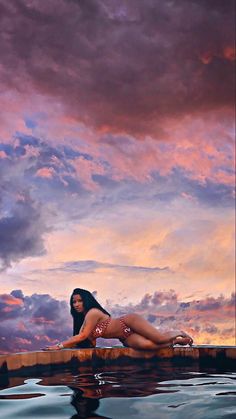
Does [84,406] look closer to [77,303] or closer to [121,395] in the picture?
[121,395]

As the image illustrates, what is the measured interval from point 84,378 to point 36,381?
618 mm

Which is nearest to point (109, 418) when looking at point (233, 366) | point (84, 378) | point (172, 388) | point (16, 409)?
point (16, 409)

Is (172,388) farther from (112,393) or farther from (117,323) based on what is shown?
(117,323)

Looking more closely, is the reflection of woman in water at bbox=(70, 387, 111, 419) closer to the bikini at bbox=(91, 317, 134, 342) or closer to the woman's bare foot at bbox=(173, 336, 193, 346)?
the bikini at bbox=(91, 317, 134, 342)

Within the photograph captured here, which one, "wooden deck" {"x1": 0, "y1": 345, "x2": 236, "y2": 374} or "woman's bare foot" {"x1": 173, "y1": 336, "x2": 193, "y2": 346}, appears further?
"woman's bare foot" {"x1": 173, "y1": 336, "x2": 193, "y2": 346}

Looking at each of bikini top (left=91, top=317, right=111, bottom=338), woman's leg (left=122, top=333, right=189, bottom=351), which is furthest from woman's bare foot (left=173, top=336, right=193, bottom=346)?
bikini top (left=91, top=317, right=111, bottom=338)

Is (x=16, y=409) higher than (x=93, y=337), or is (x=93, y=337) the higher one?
(x=93, y=337)

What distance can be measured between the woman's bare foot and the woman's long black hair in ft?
4.46

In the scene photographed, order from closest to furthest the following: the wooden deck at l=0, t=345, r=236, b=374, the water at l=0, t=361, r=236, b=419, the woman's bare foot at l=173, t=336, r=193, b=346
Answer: the water at l=0, t=361, r=236, b=419, the wooden deck at l=0, t=345, r=236, b=374, the woman's bare foot at l=173, t=336, r=193, b=346

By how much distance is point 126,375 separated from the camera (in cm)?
671

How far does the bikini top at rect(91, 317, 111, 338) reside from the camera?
28.0 feet

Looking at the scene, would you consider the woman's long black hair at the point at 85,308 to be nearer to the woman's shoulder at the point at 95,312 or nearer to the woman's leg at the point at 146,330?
the woman's shoulder at the point at 95,312

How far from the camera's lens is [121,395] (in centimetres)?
493

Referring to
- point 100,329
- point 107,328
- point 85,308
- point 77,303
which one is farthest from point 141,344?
point 77,303
